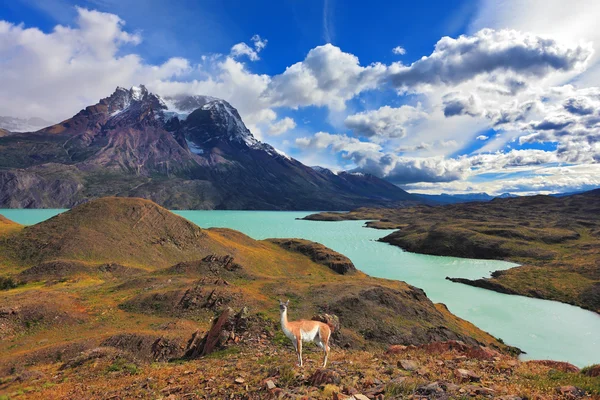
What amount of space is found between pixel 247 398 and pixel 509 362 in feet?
41.3

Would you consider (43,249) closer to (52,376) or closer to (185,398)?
(52,376)

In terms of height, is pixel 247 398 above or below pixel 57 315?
above

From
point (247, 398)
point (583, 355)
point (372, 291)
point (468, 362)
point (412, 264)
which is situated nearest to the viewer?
Result: point (247, 398)

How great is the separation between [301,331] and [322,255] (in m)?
79.2

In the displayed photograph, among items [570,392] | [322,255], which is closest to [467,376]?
[570,392]

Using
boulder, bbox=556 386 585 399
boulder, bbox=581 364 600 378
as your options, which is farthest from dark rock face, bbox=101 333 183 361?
boulder, bbox=581 364 600 378

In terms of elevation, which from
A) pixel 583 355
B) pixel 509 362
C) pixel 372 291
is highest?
pixel 509 362

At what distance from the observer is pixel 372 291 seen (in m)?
44.8

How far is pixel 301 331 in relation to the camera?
547 inches

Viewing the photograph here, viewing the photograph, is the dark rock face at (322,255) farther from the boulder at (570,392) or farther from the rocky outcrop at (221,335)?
the boulder at (570,392)

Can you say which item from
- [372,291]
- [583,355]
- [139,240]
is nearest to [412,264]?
[583,355]

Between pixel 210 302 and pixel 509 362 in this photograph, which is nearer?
pixel 509 362

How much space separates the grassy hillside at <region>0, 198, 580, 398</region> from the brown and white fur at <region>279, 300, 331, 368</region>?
1.00m

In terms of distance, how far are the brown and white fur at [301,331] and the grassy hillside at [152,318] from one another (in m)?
1.00
